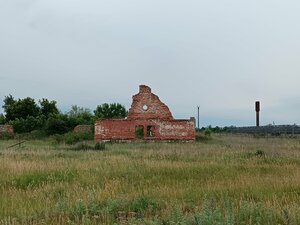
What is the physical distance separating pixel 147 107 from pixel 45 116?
28505mm

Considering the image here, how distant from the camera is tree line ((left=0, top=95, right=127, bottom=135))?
48094 millimetres

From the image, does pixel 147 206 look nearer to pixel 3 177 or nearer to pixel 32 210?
pixel 32 210

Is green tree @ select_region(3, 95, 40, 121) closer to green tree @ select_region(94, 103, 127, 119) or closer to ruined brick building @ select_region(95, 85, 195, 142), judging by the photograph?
green tree @ select_region(94, 103, 127, 119)

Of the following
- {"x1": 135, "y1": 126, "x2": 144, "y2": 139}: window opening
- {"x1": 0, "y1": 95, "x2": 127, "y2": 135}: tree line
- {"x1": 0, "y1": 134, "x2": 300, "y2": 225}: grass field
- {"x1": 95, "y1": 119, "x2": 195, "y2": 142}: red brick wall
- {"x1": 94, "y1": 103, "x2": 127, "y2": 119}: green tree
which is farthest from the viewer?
{"x1": 94, "y1": 103, "x2": 127, "y2": 119}: green tree

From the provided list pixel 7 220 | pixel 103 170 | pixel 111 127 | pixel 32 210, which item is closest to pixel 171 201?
pixel 32 210

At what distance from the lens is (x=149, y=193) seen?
905 cm

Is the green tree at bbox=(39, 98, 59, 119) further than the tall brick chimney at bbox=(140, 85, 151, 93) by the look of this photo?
Yes

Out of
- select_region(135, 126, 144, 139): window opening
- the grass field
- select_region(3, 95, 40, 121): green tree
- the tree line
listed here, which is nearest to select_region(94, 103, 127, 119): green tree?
the tree line

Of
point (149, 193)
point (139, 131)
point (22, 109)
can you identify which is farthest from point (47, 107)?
point (149, 193)

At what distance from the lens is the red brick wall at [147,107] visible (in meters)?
35.5

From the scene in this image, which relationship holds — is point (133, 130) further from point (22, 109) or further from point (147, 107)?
point (22, 109)

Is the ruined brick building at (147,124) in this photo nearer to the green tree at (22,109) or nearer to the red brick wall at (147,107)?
the red brick wall at (147,107)

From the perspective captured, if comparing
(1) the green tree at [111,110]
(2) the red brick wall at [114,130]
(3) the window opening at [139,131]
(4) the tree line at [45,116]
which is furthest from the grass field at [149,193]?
(1) the green tree at [111,110]

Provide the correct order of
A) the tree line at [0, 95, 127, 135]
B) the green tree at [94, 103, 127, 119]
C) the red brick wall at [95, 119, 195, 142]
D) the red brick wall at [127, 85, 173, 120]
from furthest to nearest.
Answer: the green tree at [94, 103, 127, 119] < the tree line at [0, 95, 127, 135] < the red brick wall at [127, 85, 173, 120] < the red brick wall at [95, 119, 195, 142]
